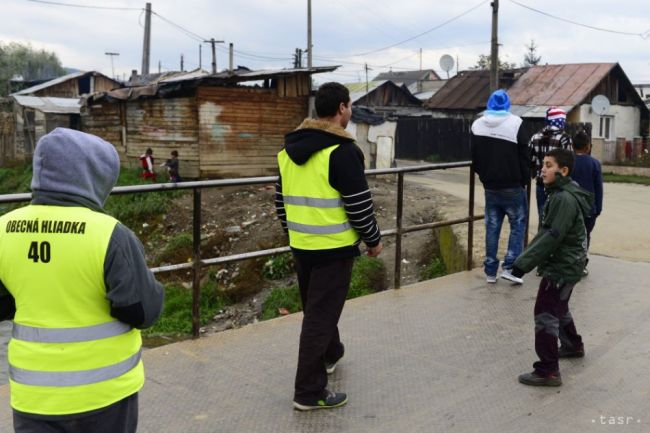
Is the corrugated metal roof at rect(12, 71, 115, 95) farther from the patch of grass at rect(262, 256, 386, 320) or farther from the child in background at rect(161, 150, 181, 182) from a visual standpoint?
the patch of grass at rect(262, 256, 386, 320)

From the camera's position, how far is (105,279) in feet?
7.30

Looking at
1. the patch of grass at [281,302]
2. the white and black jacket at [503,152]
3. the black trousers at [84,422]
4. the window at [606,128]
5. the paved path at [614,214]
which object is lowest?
the patch of grass at [281,302]

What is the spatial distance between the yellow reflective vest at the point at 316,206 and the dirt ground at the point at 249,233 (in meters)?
A: 5.96

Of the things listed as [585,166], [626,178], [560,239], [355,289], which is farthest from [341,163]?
[626,178]

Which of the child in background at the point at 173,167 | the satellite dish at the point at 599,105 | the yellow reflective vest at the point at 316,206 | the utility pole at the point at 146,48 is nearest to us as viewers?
the yellow reflective vest at the point at 316,206

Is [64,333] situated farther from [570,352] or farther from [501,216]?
[501,216]

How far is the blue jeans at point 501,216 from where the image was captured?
6340 mm

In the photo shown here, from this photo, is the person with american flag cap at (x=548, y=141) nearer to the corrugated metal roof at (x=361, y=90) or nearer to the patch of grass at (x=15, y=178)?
the patch of grass at (x=15, y=178)

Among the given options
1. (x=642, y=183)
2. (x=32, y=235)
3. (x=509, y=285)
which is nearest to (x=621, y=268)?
(x=509, y=285)

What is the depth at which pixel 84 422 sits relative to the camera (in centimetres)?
225

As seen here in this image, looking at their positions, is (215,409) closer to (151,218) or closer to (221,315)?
(221,315)

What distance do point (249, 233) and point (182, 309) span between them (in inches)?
149

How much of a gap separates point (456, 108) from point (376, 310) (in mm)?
27859

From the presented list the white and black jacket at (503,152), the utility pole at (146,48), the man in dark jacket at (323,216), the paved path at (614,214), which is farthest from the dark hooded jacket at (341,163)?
the utility pole at (146,48)
